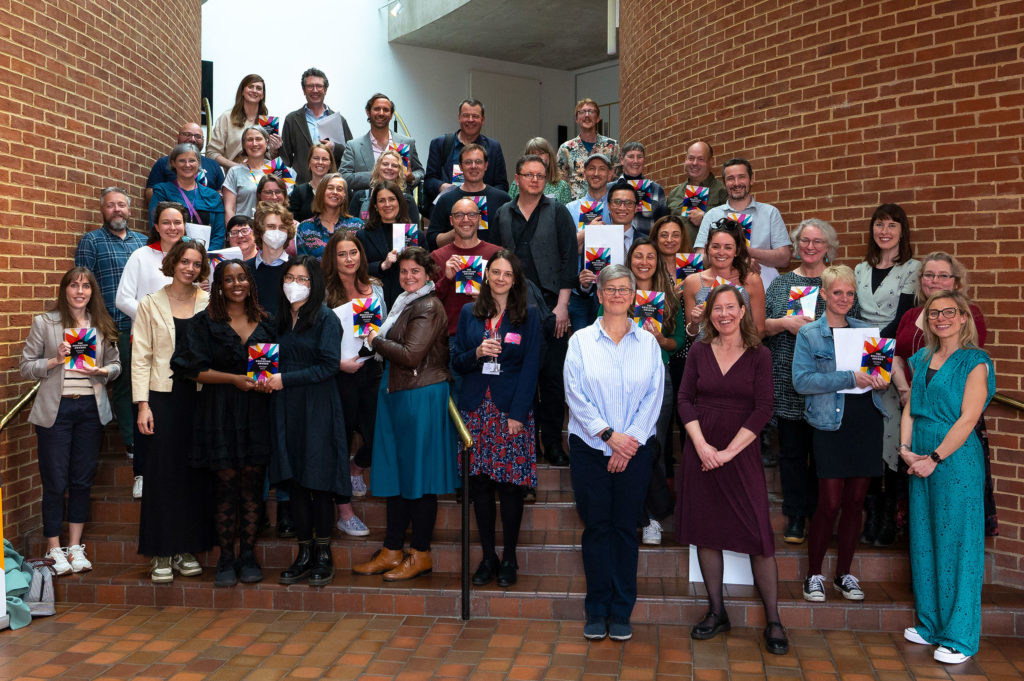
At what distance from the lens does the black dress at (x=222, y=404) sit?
16.6ft

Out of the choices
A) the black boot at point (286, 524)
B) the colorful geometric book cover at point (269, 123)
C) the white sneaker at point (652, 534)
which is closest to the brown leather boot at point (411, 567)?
the black boot at point (286, 524)

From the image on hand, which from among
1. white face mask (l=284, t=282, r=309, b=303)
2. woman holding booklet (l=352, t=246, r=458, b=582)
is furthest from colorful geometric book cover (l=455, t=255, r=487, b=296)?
white face mask (l=284, t=282, r=309, b=303)

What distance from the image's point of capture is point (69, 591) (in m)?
5.35

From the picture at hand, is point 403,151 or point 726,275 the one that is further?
point 403,151

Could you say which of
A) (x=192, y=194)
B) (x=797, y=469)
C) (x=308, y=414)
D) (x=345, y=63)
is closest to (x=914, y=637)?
(x=797, y=469)

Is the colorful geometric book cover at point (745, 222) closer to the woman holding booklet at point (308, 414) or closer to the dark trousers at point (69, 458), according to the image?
the woman holding booklet at point (308, 414)

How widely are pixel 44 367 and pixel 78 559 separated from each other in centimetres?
121

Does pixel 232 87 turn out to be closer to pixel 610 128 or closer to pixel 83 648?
pixel 610 128

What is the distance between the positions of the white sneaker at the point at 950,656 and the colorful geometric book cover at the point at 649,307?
89.7 inches

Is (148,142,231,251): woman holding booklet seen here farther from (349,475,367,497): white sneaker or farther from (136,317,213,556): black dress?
(349,475,367,497): white sneaker

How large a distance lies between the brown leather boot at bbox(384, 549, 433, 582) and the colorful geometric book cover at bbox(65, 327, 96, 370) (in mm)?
2246

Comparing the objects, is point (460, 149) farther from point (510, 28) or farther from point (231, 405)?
point (510, 28)

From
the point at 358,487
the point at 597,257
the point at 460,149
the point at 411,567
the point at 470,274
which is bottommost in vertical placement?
the point at 411,567

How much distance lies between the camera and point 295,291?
5156 mm
